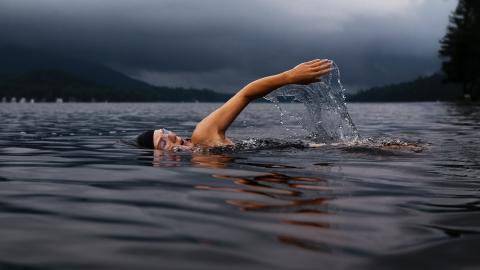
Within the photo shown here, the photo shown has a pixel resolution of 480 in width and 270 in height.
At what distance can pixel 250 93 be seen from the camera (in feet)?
28.7

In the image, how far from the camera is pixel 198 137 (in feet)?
30.4

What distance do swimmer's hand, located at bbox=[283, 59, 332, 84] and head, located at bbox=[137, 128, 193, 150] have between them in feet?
7.38

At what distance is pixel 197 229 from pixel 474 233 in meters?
1.90

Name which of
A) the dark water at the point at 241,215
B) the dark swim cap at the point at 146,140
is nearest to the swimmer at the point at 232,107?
the dark swim cap at the point at 146,140

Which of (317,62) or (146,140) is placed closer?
(317,62)

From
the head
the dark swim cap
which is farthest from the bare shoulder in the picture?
the dark swim cap

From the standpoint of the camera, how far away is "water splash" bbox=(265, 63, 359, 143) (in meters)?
9.89

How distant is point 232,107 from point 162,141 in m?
1.69

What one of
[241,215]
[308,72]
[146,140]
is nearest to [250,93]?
[308,72]

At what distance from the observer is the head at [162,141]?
31.2ft

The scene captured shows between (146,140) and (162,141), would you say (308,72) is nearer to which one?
(162,141)

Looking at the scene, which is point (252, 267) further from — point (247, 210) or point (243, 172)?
point (243, 172)

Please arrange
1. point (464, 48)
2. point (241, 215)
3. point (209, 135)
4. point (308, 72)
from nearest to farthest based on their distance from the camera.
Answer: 1. point (241, 215)
2. point (308, 72)
3. point (209, 135)
4. point (464, 48)

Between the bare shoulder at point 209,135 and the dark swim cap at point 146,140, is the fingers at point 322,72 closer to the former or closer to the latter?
the bare shoulder at point 209,135
